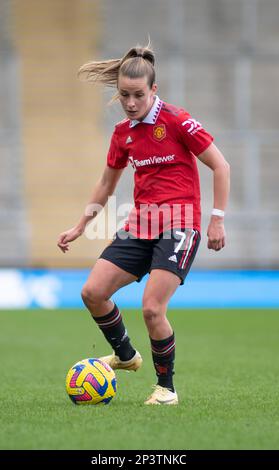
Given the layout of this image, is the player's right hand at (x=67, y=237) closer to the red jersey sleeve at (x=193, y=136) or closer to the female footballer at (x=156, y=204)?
the female footballer at (x=156, y=204)

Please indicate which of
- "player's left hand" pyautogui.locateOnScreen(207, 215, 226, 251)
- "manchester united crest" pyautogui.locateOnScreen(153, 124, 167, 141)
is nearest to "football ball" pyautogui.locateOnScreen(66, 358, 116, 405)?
"player's left hand" pyautogui.locateOnScreen(207, 215, 226, 251)

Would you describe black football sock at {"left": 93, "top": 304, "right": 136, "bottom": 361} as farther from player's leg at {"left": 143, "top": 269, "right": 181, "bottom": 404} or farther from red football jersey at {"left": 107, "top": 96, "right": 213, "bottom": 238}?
red football jersey at {"left": 107, "top": 96, "right": 213, "bottom": 238}

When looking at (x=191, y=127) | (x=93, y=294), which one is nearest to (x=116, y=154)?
(x=191, y=127)

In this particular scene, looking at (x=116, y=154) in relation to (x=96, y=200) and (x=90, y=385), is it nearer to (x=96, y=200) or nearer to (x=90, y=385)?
(x=96, y=200)

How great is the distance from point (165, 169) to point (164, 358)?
1.08m

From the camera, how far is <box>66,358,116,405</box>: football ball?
538 centimetres

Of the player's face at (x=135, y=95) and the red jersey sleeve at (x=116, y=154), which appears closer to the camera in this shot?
the player's face at (x=135, y=95)

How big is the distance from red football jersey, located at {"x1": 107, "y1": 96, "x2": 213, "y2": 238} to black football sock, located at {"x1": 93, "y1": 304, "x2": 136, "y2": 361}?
541 mm

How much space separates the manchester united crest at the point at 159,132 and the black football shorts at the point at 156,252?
0.53 metres

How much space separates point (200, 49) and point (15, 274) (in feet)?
22.5

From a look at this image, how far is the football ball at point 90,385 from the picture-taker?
538cm

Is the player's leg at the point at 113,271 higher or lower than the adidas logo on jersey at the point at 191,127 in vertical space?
lower

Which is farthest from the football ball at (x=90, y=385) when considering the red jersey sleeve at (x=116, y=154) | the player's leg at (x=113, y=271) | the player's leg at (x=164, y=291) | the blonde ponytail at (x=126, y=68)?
the blonde ponytail at (x=126, y=68)

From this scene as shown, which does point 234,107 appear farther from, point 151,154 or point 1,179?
point 151,154
